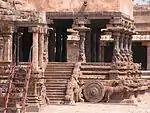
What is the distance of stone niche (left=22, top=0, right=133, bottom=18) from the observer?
29.1 meters

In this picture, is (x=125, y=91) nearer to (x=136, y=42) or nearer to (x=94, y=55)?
(x=94, y=55)

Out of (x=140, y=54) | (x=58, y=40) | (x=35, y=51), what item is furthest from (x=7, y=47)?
(x=140, y=54)

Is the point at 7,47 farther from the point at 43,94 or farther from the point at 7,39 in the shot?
the point at 43,94

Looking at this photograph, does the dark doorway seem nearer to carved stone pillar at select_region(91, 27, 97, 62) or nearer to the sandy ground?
carved stone pillar at select_region(91, 27, 97, 62)

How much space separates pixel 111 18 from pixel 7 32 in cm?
910

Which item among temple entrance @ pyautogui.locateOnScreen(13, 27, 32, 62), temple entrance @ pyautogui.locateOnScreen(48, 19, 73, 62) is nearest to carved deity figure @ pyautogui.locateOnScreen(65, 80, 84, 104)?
temple entrance @ pyautogui.locateOnScreen(48, 19, 73, 62)

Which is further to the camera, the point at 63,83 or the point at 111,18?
the point at 111,18

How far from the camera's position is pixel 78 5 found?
97.1 ft

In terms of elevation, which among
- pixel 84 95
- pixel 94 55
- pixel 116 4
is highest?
pixel 116 4

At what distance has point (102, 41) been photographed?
1695 inches

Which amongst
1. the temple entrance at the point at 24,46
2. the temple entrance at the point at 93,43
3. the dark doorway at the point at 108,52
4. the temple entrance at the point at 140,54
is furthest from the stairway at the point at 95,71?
the temple entrance at the point at 140,54

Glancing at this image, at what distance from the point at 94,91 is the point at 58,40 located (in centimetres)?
934

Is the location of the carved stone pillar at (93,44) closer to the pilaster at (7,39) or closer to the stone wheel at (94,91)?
the stone wheel at (94,91)

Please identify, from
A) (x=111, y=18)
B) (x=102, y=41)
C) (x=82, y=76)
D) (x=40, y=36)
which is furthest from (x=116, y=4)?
(x=102, y=41)
